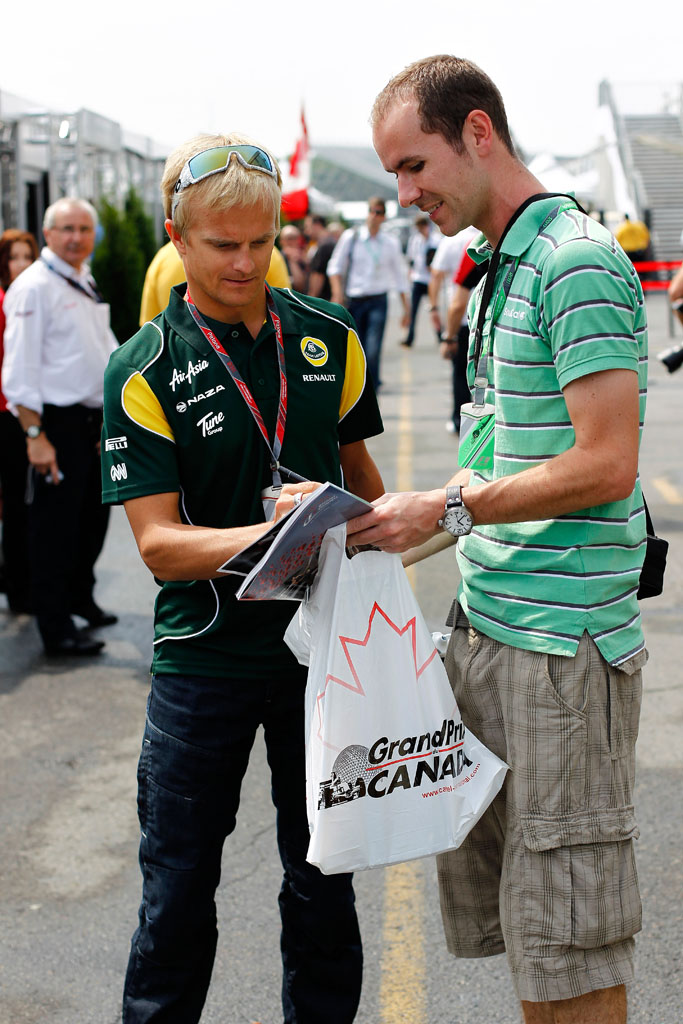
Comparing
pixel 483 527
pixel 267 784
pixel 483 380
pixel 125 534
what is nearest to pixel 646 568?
pixel 483 527

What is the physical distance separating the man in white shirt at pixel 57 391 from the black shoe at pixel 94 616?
0.28 m

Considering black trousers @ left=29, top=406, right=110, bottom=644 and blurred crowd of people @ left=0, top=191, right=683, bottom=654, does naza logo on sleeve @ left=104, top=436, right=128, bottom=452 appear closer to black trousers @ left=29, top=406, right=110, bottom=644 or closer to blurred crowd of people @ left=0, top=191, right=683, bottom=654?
blurred crowd of people @ left=0, top=191, right=683, bottom=654

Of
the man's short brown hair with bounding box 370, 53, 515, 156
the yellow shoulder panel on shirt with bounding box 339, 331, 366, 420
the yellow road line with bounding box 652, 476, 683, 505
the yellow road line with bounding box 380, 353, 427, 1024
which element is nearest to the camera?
the man's short brown hair with bounding box 370, 53, 515, 156

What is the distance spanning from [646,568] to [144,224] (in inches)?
595

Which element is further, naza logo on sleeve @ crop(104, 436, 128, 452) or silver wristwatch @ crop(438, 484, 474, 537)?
naza logo on sleeve @ crop(104, 436, 128, 452)

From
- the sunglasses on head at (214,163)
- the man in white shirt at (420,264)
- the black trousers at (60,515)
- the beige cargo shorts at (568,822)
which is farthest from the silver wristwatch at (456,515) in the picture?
the man in white shirt at (420,264)

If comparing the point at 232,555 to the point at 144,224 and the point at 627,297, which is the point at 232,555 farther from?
the point at 144,224

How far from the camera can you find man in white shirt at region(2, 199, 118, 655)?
5625 millimetres

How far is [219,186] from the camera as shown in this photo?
84.4 inches

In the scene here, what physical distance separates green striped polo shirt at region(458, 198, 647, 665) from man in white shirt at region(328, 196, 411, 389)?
431 inches

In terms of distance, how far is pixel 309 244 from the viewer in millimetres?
22141

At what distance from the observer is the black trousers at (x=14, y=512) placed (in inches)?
251

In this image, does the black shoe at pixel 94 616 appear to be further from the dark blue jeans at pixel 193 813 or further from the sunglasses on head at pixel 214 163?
the sunglasses on head at pixel 214 163

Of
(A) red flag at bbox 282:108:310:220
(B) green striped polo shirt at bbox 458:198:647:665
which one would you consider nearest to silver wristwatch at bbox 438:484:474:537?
(B) green striped polo shirt at bbox 458:198:647:665
